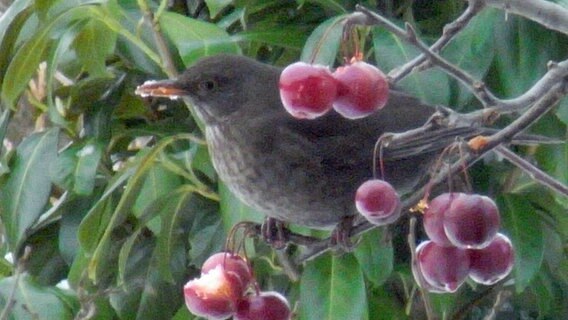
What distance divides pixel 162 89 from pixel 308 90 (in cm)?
54

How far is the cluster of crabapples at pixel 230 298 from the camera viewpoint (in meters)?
1.08

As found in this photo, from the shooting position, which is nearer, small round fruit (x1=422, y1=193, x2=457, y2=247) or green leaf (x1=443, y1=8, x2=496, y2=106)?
small round fruit (x1=422, y1=193, x2=457, y2=247)

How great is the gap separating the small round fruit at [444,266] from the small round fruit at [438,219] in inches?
0.7

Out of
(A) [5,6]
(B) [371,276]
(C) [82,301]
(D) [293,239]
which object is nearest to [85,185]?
(C) [82,301]

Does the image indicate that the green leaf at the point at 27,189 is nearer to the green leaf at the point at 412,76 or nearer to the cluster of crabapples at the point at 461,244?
the green leaf at the point at 412,76

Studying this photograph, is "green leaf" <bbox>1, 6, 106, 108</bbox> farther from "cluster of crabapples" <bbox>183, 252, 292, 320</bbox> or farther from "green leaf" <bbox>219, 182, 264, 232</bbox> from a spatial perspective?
"cluster of crabapples" <bbox>183, 252, 292, 320</bbox>

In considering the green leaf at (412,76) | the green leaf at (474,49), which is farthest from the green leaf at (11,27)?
the green leaf at (474,49)

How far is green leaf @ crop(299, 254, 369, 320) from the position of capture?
1.64 meters

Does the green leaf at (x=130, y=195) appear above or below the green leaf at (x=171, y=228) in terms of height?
above

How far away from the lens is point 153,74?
1.79m

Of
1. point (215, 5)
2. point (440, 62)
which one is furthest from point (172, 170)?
point (440, 62)

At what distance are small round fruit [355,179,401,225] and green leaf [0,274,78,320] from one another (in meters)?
0.94

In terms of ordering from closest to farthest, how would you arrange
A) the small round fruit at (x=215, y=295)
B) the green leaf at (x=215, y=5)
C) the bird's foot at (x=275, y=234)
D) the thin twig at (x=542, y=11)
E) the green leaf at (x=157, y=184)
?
1. the thin twig at (x=542, y=11)
2. the small round fruit at (x=215, y=295)
3. the bird's foot at (x=275, y=234)
4. the green leaf at (x=215, y=5)
5. the green leaf at (x=157, y=184)

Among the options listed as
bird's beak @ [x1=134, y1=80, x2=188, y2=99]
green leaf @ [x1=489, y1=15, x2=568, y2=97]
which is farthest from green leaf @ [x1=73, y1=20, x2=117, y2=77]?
green leaf @ [x1=489, y1=15, x2=568, y2=97]
